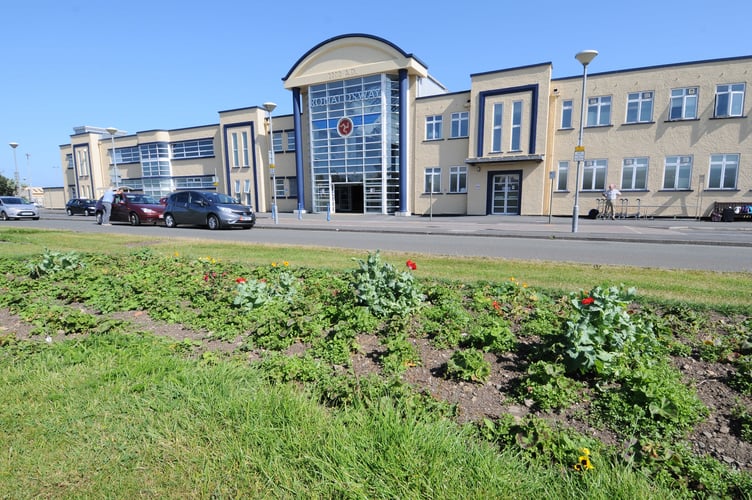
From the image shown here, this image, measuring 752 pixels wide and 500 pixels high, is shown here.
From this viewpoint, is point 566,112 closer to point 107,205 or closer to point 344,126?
point 344,126

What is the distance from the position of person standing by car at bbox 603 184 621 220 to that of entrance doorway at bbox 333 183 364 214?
19.2 meters

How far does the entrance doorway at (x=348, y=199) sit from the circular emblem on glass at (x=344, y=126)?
16.2 ft

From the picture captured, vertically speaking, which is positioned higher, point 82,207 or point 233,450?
point 82,207

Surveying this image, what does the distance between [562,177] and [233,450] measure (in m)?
28.5

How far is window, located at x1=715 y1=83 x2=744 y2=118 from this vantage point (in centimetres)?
2289

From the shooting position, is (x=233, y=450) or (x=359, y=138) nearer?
(x=233, y=450)

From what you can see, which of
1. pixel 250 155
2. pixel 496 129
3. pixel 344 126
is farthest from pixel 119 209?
pixel 496 129

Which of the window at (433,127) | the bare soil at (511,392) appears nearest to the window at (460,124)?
the window at (433,127)

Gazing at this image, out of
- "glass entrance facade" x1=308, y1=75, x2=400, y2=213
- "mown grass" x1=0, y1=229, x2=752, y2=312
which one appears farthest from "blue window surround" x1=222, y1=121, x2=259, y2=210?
"mown grass" x1=0, y1=229, x2=752, y2=312

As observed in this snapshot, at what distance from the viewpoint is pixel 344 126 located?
33812 mm

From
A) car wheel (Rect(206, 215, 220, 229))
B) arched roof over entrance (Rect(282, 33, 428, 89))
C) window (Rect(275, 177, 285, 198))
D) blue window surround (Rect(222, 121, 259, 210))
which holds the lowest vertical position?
car wheel (Rect(206, 215, 220, 229))

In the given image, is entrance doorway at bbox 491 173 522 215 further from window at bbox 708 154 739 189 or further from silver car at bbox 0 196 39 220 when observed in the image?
silver car at bbox 0 196 39 220

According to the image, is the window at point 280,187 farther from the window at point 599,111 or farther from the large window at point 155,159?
the window at point 599,111

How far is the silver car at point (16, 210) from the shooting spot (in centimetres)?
2923
